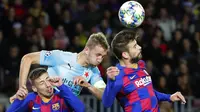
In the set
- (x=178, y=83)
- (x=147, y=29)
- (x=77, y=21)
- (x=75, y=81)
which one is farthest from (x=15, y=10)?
(x=75, y=81)

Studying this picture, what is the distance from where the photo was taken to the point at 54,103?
7.25 meters

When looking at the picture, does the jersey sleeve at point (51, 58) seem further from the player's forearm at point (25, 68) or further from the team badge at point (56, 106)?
the team badge at point (56, 106)

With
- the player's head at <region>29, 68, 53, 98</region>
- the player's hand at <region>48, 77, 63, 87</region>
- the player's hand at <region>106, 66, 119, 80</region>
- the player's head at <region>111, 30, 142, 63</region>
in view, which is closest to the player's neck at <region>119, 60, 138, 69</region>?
the player's head at <region>111, 30, 142, 63</region>

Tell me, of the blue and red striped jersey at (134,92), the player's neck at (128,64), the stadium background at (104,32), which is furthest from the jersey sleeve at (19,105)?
the stadium background at (104,32)

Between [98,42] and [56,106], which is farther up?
[98,42]

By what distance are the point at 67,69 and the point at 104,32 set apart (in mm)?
7184

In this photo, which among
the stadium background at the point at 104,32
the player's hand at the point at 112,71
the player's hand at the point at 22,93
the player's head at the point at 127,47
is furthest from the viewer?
the stadium background at the point at 104,32

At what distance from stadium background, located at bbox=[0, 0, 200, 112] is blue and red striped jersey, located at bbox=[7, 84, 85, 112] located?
448cm

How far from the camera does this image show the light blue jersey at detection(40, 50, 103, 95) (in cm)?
775

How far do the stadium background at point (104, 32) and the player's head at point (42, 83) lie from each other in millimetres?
4608

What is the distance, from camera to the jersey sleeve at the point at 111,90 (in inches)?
276

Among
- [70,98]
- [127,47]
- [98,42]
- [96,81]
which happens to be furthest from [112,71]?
[96,81]

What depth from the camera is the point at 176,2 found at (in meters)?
17.1

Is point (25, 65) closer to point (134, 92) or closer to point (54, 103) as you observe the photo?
point (54, 103)
